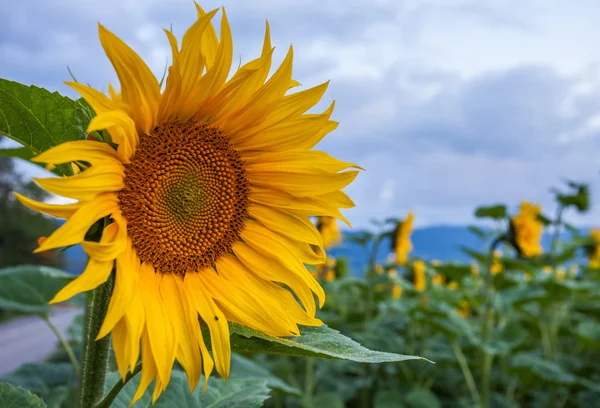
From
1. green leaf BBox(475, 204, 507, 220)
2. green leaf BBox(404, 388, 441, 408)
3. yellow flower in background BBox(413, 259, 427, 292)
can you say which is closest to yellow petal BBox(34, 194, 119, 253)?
green leaf BBox(404, 388, 441, 408)

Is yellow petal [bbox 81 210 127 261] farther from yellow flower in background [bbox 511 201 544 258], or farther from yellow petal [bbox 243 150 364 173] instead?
yellow flower in background [bbox 511 201 544 258]

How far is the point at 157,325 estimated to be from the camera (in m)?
1.06

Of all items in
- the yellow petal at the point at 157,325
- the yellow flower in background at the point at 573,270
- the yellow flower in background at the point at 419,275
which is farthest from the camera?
the yellow flower in background at the point at 573,270

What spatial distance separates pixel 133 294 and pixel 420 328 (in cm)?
460

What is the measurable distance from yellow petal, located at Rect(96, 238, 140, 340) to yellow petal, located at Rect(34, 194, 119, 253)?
0.07 metres

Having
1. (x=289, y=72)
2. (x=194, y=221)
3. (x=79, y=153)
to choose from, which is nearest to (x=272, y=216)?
(x=194, y=221)

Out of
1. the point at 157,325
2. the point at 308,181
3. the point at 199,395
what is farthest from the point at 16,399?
the point at 308,181

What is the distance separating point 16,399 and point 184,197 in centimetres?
48

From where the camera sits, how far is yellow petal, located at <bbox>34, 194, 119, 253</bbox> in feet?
3.05

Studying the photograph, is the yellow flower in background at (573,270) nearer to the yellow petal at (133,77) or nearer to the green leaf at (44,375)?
the green leaf at (44,375)

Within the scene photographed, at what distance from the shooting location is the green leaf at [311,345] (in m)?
0.99

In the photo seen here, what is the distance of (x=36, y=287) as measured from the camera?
2.49m

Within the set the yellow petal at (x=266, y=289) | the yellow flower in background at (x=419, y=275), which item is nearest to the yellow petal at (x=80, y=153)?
the yellow petal at (x=266, y=289)

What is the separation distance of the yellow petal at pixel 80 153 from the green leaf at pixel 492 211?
353 centimetres
